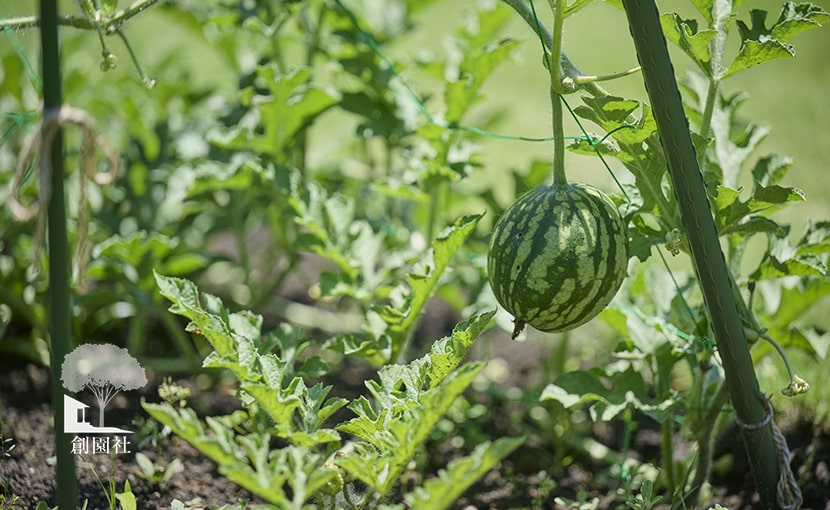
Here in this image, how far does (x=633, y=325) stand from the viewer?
7.95ft

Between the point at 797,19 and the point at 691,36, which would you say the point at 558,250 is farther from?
the point at 797,19

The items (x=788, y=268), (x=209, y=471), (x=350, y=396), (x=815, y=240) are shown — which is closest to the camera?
(x=788, y=268)

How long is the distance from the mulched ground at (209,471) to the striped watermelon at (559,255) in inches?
26.9

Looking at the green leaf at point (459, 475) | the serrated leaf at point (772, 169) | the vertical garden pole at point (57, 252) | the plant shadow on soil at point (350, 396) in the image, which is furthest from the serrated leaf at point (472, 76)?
the green leaf at point (459, 475)

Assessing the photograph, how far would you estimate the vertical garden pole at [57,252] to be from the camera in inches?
65.4

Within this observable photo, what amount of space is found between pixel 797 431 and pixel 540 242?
4.77ft

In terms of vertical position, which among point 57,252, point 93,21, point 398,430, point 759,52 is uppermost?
point 93,21

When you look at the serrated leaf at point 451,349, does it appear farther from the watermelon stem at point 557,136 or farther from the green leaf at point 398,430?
the watermelon stem at point 557,136

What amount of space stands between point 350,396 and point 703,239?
62.9 inches

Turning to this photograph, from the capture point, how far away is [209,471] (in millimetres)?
2449

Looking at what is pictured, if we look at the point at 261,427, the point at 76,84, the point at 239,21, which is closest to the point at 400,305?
the point at 261,427

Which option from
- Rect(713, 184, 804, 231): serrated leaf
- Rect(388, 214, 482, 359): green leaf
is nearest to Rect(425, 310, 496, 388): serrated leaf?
Rect(388, 214, 482, 359): green leaf

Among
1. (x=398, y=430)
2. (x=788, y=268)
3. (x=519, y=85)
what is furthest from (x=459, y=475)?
(x=519, y=85)
